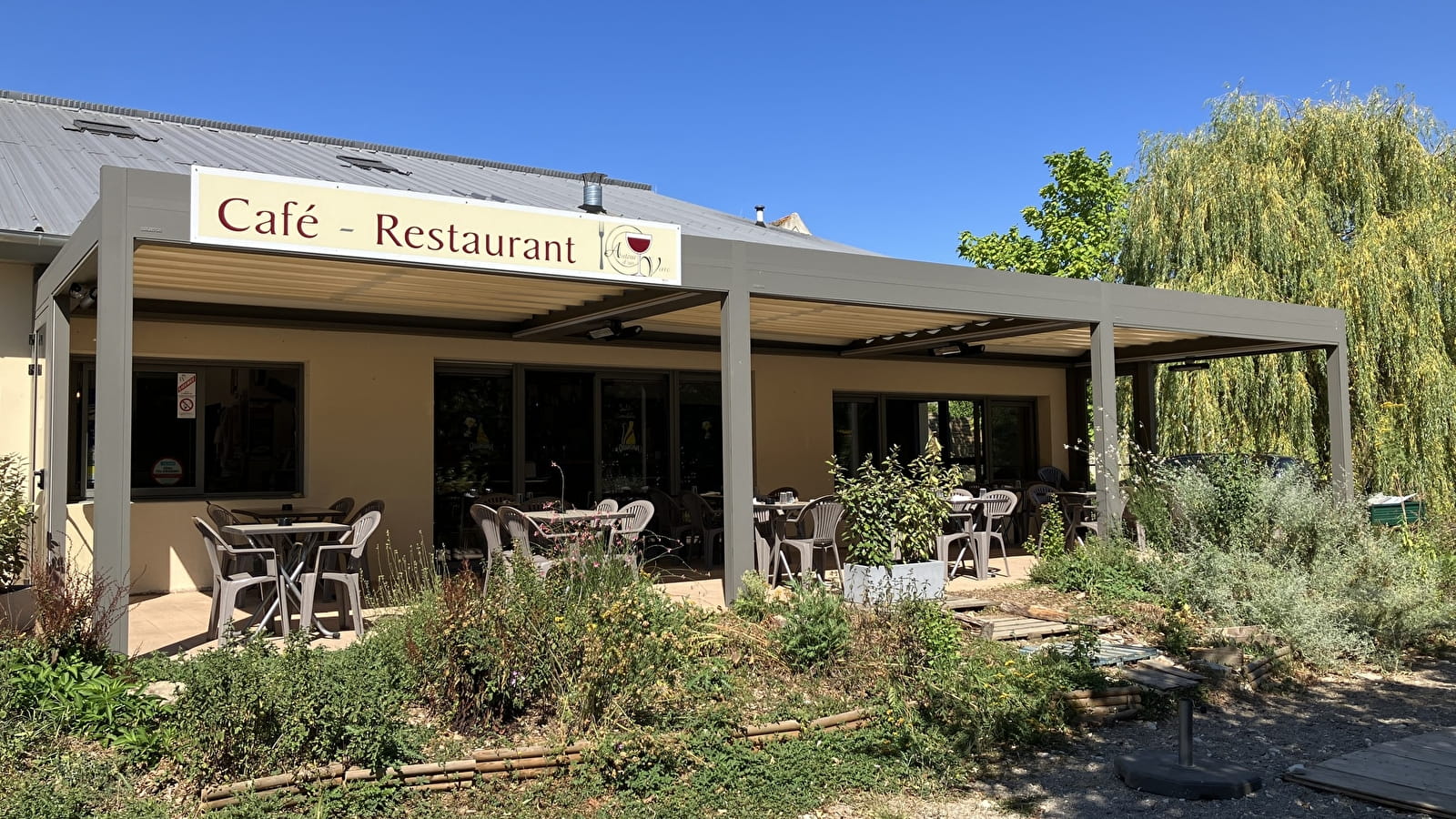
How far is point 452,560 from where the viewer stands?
379 inches

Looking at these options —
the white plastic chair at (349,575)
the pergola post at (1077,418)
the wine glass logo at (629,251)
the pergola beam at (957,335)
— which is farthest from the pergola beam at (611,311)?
the pergola post at (1077,418)

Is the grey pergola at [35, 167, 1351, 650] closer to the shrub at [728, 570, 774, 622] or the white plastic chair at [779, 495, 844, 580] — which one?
the shrub at [728, 570, 774, 622]

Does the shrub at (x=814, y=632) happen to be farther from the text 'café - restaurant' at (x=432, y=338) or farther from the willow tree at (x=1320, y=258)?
the willow tree at (x=1320, y=258)

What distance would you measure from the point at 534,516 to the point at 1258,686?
5.02m

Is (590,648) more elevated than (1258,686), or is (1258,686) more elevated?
(590,648)

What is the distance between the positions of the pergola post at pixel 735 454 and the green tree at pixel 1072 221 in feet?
69.7

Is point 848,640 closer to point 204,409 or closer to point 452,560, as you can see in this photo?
point 452,560

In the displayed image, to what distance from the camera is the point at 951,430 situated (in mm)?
15266

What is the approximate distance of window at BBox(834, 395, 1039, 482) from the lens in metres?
14.0

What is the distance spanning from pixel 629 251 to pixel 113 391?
3.22 metres

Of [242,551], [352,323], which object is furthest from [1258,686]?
[352,323]

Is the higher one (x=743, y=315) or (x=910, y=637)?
(x=743, y=315)

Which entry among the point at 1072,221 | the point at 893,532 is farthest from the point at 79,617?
the point at 1072,221

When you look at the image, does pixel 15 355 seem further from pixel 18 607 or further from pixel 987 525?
pixel 987 525
